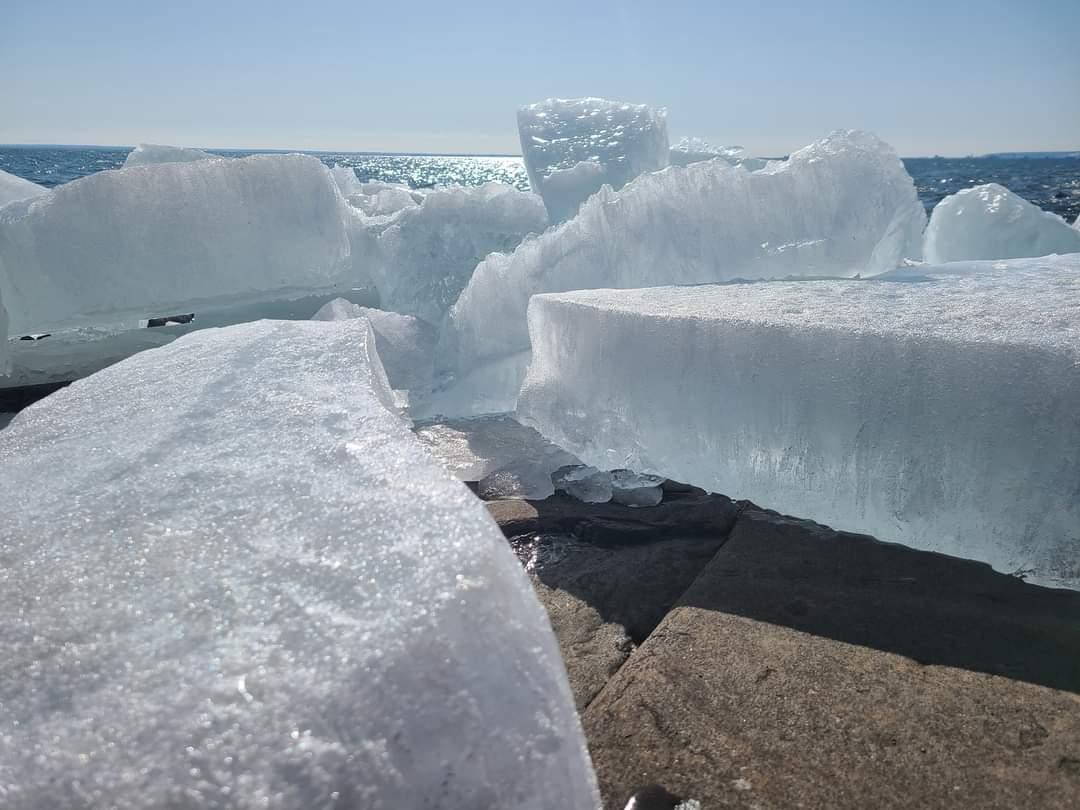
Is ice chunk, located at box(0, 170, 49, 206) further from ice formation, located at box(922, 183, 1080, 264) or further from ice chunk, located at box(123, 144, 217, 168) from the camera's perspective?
ice formation, located at box(922, 183, 1080, 264)

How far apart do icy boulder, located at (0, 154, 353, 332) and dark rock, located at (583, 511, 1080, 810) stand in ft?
11.2

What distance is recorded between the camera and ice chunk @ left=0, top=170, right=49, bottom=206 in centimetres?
524

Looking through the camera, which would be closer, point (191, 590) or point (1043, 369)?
point (191, 590)

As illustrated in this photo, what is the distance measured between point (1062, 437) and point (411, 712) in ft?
5.33

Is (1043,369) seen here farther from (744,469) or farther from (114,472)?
(114,472)

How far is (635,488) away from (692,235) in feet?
5.91

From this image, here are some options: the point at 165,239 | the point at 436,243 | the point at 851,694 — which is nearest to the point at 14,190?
the point at 165,239

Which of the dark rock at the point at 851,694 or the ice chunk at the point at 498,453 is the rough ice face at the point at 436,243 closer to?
the ice chunk at the point at 498,453

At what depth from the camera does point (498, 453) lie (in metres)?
2.75

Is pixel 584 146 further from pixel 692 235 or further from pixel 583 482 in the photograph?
pixel 583 482

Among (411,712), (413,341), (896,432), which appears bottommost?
(413,341)

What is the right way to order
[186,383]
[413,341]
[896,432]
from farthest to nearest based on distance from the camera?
[413,341]
[896,432]
[186,383]

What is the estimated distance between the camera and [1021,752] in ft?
3.68

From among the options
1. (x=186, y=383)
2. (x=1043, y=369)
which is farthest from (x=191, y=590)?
(x=1043, y=369)
